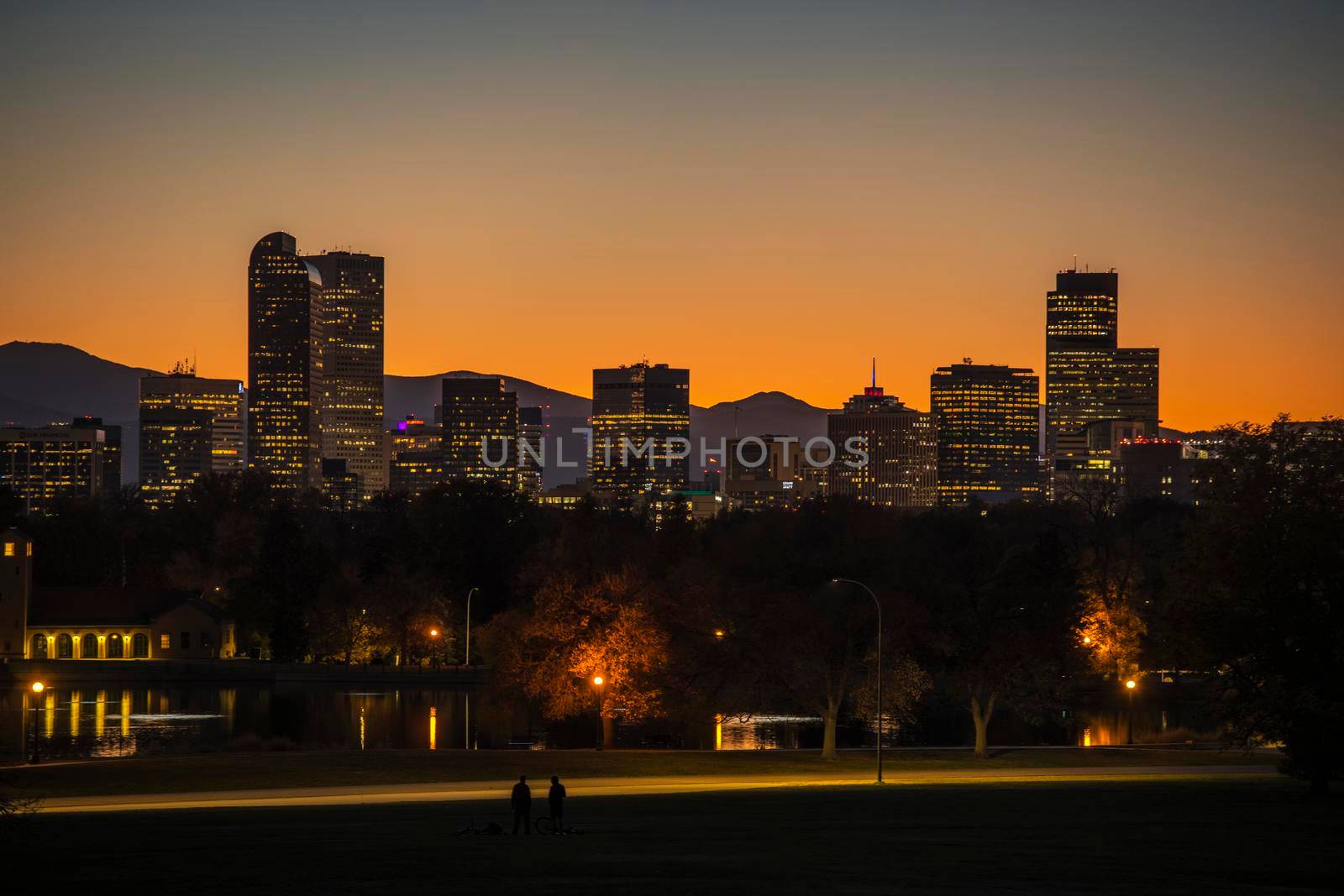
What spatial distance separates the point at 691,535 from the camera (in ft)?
448

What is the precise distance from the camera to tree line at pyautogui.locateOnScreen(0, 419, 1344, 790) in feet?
151

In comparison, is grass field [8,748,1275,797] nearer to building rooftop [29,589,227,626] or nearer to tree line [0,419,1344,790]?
tree line [0,419,1344,790]

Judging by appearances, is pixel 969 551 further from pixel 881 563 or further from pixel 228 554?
pixel 228 554

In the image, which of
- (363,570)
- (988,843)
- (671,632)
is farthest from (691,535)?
(988,843)

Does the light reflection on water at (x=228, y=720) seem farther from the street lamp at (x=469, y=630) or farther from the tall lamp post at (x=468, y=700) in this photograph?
the street lamp at (x=469, y=630)

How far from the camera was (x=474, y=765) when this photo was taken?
58281 mm

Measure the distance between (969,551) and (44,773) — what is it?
71.5 metres

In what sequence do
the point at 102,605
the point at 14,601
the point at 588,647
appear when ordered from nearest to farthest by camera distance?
the point at 588,647 < the point at 14,601 < the point at 102,605

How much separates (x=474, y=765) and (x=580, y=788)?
7349 millimetres

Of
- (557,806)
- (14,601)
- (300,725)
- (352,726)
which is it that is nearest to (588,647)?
(352,726)

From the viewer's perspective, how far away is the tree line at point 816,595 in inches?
1809

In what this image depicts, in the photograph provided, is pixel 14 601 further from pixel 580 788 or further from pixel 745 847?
pixel 745 847

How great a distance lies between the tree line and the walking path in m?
5.16

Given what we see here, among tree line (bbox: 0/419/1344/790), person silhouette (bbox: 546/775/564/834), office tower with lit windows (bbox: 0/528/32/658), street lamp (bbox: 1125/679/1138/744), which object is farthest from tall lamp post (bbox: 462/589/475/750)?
person silhouette (bbox: 546/775/564/834)
